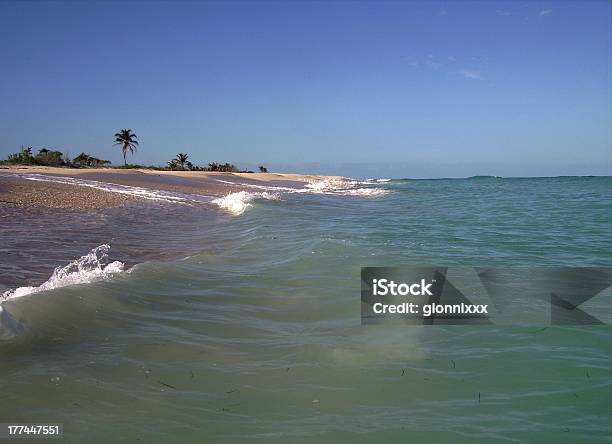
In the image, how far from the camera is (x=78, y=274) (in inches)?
210

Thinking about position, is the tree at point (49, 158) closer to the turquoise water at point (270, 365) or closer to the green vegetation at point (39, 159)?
the green vegetation at point (39, 159)

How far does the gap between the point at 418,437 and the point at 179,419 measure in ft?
4.17

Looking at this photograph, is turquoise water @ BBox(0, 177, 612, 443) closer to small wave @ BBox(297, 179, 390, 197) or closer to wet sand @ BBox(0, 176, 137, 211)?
wet sand @ BBox(0, 176, 137, 211)

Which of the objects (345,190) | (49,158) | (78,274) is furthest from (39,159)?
(78,274)

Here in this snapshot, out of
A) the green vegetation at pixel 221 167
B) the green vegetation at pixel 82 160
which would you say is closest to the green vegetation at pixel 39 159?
the green vegetation at pixel 82 160

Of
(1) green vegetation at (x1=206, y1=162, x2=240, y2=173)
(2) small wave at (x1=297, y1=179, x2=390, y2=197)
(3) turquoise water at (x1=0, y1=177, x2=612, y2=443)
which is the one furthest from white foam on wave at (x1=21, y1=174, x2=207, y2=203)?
(1) green vegetation at (x1=206, y1=162, x2=240, y2=173)

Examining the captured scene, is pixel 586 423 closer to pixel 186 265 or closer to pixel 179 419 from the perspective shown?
pixel 179 419

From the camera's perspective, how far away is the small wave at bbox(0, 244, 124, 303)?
4539 millimetres

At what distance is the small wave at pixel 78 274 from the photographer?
4.54 meters

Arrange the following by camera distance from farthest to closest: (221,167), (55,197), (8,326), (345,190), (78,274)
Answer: (221,167) → (345,190) → (55,197) → (78,274) → (8,326)

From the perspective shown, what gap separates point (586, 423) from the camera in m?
2.57

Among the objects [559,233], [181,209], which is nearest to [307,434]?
[559,233]

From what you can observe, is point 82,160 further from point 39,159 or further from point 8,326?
point 8,326

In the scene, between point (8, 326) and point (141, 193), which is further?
point (141, 193)
